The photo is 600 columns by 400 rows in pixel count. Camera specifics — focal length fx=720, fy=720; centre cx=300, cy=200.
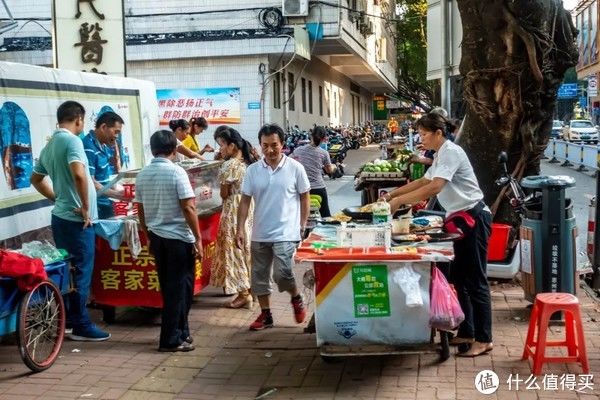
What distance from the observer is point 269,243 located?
5.86 meters

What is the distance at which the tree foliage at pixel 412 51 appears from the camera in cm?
4141

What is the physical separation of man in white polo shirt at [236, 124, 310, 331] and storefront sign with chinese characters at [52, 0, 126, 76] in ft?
16.7

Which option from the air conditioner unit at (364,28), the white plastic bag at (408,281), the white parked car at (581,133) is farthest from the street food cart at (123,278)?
the white parked car at (581,133)

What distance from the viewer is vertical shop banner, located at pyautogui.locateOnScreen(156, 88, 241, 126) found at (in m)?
18.3

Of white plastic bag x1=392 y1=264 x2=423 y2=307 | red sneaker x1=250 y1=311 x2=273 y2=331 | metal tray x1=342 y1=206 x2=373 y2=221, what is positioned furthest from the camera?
red sneaker x1=250 y1=311 x2=273 y2=331

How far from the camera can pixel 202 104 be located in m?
18.4

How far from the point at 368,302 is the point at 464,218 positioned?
3.28ft

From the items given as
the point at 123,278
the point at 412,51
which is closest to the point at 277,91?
the point at 123,278

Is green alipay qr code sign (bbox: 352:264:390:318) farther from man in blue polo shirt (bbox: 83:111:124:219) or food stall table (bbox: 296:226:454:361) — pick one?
man in blue polo shirt (bbox: 83:111:124:219)

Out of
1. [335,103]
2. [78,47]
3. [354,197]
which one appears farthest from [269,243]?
[335,103]

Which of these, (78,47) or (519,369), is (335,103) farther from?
(519,369)

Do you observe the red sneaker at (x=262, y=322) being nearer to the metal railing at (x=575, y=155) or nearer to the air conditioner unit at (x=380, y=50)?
the metal railing at (x=575, y=155)

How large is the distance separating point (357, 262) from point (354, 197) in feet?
36.1

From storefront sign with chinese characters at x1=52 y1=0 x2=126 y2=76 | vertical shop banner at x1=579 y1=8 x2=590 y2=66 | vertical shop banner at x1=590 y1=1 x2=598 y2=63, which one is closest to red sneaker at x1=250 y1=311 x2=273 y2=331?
storefront sign with chinese characters at x1=52 y1=0 x2=126 y2=76
